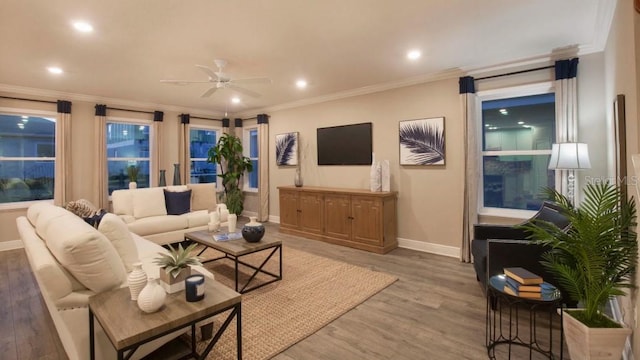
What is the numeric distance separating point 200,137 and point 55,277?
239 inches

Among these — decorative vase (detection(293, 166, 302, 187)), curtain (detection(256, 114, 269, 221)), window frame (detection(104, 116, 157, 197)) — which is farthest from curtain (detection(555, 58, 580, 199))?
window frame (detection(104, 116, 157, 197))

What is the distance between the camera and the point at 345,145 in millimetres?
5547

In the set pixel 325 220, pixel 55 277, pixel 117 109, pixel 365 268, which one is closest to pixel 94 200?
pixel 117 109

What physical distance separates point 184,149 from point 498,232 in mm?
6126

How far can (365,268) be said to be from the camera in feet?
12.9

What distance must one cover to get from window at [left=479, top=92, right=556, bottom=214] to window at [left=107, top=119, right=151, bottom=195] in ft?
20.8

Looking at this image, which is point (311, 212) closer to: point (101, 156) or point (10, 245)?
point (101, 156)

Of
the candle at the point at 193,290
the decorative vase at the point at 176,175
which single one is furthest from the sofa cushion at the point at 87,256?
the decorative vase at the point at 176,175

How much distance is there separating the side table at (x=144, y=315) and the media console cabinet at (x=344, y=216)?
3028mm

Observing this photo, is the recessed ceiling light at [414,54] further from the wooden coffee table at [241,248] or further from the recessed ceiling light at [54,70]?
the recessed ceiling light at [54,70]

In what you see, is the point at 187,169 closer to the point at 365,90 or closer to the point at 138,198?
the point at 138,198

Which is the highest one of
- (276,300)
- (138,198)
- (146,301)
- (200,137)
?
(200,137)

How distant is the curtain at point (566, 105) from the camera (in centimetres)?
341

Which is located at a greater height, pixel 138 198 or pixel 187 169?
pixel 187 169
